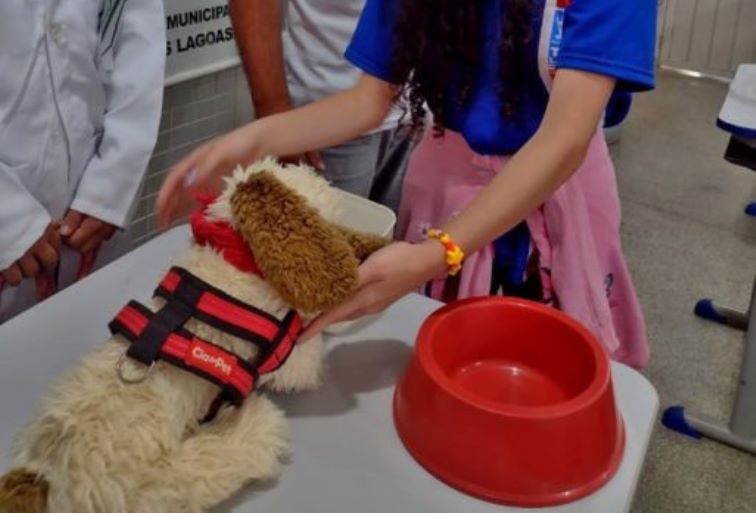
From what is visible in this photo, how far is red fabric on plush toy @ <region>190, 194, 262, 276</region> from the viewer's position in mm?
701

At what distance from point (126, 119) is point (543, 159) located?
622 mm

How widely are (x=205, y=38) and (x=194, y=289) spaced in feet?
3.37

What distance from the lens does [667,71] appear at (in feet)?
12.4

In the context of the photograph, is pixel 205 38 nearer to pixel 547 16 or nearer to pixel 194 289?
pixel 547 16

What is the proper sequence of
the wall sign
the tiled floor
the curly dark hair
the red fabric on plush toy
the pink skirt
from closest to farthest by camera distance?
the red fabric on plush toy
the curly dark hair
the pink skirt
the wall sign
the tiled floor

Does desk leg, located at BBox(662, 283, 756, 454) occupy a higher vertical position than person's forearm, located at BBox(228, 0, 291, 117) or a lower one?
lower

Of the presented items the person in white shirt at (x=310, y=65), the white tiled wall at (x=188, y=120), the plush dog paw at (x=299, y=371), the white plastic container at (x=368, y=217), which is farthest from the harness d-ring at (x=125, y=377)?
the white tiled wall at (x=188, y=120)

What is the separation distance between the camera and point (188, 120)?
1635mm

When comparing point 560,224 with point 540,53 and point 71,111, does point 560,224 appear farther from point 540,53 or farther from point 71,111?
point 71,111

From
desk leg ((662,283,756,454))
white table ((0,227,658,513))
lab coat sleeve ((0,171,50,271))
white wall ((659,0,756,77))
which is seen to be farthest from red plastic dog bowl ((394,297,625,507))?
white wall ((659,0,756,77))

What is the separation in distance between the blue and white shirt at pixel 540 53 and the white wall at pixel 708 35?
302 cm

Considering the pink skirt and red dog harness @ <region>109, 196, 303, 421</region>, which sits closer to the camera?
red dog harness @ <region>109, 196, 303, 421</region>

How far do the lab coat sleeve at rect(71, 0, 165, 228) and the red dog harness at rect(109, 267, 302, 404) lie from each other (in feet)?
1.53

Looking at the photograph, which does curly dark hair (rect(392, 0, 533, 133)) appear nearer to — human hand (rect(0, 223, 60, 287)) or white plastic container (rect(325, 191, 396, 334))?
white plastic container (rect(325, 191, 396, 334))
